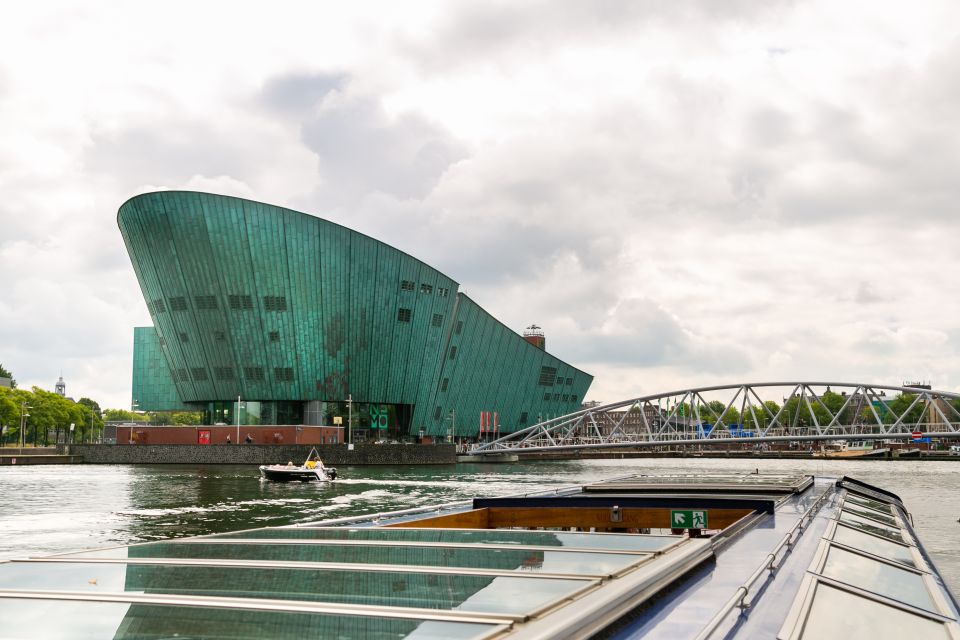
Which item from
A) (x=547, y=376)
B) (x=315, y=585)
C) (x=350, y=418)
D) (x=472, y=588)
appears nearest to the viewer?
(x=472, y=588)

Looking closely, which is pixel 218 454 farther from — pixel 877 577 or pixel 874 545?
pixel 877 577

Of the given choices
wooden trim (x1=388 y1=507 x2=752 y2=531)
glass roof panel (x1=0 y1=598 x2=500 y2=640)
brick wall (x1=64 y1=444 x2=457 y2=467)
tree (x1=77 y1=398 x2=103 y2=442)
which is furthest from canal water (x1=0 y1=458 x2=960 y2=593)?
tree (x1=77 y1=398 x2=103 y2=442)

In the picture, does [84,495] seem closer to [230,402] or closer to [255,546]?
[255,546]

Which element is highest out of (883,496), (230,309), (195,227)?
(195,227)

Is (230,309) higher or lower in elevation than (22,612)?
higher

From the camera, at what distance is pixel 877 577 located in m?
6.80

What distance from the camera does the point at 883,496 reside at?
61.0 feet

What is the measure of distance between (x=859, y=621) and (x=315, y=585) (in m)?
3.19

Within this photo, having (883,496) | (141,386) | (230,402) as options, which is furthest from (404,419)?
(883,496)

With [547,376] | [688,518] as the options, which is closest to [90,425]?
[547,376]

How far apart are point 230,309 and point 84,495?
160 ft

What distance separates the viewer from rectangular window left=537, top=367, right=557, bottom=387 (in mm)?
133750

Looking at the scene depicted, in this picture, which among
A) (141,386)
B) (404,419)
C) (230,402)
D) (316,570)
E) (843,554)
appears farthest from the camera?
(141,386)

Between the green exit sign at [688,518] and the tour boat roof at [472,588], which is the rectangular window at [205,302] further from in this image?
the tour boat roof at [472,588]
